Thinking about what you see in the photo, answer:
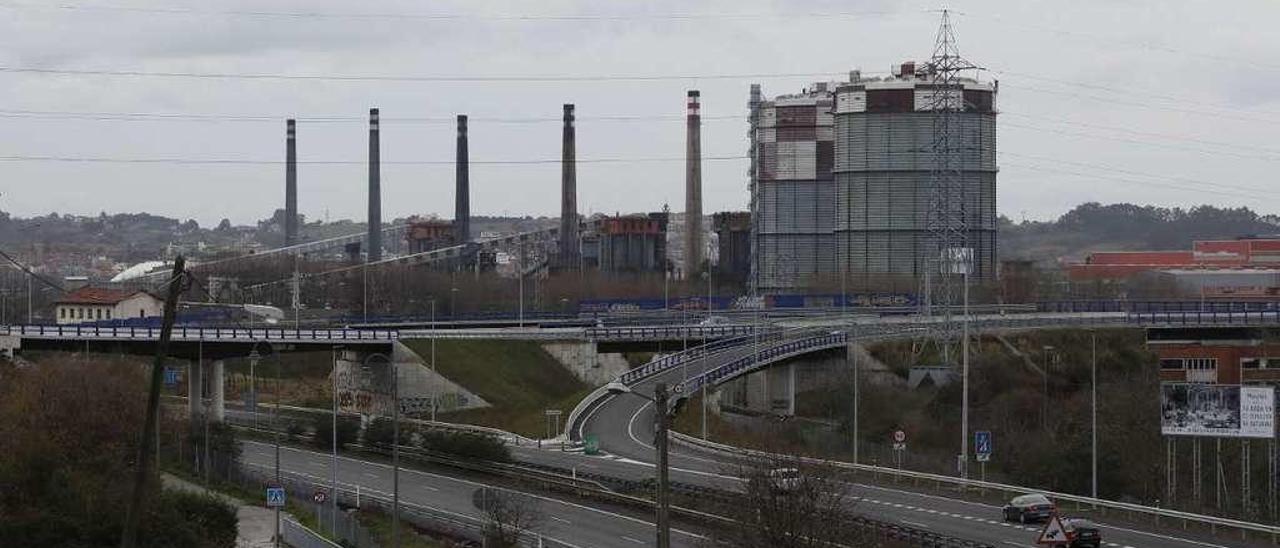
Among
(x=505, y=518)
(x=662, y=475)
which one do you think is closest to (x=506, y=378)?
(x=505, y=518)

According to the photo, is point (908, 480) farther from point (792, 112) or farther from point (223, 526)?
point (792, 112)

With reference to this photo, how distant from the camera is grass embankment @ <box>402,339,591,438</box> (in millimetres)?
84625

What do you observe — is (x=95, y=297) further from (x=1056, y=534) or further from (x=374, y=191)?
(x=1056, y=534)

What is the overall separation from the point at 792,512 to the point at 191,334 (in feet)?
169

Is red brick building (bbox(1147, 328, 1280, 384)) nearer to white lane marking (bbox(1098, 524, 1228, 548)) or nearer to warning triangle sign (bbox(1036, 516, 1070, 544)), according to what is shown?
white lane marking (bbox(1098, 524, 1228, 548))

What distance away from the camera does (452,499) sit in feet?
174

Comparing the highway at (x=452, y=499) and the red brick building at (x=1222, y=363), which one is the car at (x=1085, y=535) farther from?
the red brick building at (x=1222, y=363)

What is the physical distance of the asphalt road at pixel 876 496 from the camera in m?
42.5

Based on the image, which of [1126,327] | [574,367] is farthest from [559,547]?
[1126,327]

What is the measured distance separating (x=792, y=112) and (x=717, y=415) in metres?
77.2

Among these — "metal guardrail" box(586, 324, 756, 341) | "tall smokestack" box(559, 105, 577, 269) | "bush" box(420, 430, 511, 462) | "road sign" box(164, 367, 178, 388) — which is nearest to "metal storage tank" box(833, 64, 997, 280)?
"tall smokestack" box(559, 105, 577, 269)

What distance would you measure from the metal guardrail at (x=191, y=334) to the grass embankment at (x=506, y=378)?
3569 millimetres

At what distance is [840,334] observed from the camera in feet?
329

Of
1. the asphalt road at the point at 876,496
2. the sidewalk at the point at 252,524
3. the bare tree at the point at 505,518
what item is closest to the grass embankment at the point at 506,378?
the asphalt road at the point at 876,496
